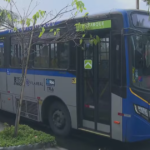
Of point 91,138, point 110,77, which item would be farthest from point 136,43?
point 91,138

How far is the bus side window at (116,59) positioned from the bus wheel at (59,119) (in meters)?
1.94

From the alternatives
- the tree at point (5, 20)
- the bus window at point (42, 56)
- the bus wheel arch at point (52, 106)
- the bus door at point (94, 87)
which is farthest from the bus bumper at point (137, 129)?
the tree at point (5, 20)

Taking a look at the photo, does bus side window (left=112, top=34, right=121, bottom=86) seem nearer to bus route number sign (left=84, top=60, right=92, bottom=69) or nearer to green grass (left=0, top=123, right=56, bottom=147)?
bus route number sign (left=84, top=60, right=92, bottom=69)

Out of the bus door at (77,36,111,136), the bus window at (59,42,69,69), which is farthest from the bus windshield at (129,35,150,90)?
the bus window at (59,42,69,69)

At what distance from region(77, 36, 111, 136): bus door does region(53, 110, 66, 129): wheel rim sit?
29.5 inches

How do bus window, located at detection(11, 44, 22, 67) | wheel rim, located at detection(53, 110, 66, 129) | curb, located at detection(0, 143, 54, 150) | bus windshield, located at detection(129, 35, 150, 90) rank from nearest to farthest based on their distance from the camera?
curb, located at detection(0, 143, 54, 150)
bus windshield, located at detection(129, 35, 150, 90)
wheel rim, located at detection(53, 110, 66, 129)
bus window, located at detection(11, 44, 22, 67)

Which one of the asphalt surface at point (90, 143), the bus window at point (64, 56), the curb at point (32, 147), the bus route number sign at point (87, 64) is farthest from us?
the bus window at point (64, 56)

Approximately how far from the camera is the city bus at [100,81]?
6.25m

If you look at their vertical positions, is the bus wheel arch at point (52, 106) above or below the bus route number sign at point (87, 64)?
below

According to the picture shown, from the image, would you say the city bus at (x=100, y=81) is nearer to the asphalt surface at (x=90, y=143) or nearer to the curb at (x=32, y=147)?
the asphalt surface at (x=90, y=143)

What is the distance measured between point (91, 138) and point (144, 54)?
2894mm

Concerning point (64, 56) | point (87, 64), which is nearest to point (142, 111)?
point (87, 64)

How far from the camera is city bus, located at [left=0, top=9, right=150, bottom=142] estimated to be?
6.25 m

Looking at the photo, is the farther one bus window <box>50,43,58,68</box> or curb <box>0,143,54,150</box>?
bus window <box>50,43,58,68</box>
